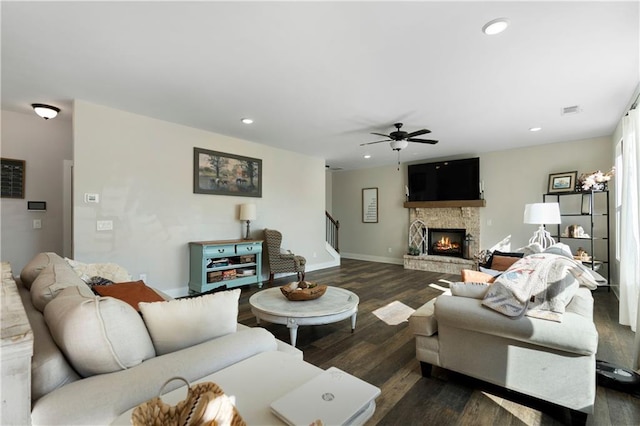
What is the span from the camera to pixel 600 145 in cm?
509

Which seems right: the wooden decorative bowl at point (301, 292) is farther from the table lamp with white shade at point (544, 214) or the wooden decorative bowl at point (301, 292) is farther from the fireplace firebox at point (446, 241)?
the fireplace firebox at point (446, 241)

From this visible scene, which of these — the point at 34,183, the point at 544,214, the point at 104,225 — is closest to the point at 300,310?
the point at 104,225

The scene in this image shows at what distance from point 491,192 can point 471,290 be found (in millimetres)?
4955

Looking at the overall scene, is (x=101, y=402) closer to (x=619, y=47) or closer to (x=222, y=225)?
(x=619, y=47)

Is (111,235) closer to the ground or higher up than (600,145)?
closer to the ground

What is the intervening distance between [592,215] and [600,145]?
4.33 ft

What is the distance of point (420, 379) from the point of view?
7.39 feet

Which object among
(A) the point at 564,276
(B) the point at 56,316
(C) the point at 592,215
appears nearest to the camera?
(B) the point at 56,316

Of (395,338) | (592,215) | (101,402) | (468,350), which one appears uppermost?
(592,215)

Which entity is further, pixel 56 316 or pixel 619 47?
pixel 619 47

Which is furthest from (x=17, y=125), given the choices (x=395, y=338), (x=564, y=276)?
(x=564, y=276)

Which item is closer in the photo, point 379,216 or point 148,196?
point 148,196

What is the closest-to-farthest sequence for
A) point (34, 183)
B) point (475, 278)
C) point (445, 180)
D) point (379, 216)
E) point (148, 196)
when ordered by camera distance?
point (475, 278), point (34, 183), point (148, 196), point (445, 180), point (379, 216)

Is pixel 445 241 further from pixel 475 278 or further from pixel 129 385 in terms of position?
pixel 129 385
